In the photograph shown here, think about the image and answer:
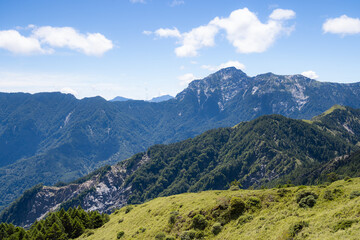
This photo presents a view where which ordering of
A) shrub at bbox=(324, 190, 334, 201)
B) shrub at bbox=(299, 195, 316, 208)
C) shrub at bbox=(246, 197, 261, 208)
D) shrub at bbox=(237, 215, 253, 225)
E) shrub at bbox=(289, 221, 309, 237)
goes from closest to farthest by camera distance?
1. shrub at bbox=(289, 221, 309, 237)
2. shrub at bbox=(324, 190, 334, 201)
3. shrub at bbox=(299, 195, 316, 208)
4. shrub at bbox=(237, 215, 253, 225)
5. shrub at bbox=(246, 197, 261, 208)

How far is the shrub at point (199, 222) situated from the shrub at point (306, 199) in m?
20.6

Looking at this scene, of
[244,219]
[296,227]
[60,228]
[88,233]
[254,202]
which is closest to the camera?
[296,227]

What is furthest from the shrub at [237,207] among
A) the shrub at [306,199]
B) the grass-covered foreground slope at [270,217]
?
the shrub at [306,199]

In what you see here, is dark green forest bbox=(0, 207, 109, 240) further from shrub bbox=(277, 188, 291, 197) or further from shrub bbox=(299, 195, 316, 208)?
shrub bbox=(299, 195, 316, 208)

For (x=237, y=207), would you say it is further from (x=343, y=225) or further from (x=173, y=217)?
(x=343, y=225)

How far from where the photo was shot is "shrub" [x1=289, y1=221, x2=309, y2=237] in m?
33.8

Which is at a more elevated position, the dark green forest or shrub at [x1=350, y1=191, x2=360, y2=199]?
shrub at [x1=350, y1=191, x2=360, y2=199]

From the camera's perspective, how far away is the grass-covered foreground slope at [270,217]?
1294 inches

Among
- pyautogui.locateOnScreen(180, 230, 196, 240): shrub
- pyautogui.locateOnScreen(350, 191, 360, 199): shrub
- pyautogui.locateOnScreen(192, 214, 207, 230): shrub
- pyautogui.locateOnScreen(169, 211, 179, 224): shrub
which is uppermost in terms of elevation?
pyautogui.locateOnScreen(350, 191, 360, 199): shrub

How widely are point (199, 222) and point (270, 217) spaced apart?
16.5 metres

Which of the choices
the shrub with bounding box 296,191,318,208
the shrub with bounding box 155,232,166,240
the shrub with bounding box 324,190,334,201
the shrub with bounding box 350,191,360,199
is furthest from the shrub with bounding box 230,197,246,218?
the shrub with bounding box 350,191,360,199

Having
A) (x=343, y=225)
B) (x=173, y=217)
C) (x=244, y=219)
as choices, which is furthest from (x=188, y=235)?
(x=343, y=225)

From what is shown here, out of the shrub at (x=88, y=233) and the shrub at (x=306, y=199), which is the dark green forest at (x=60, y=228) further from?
the shrub at (x=306, y=199)

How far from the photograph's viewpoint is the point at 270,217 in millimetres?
42438
